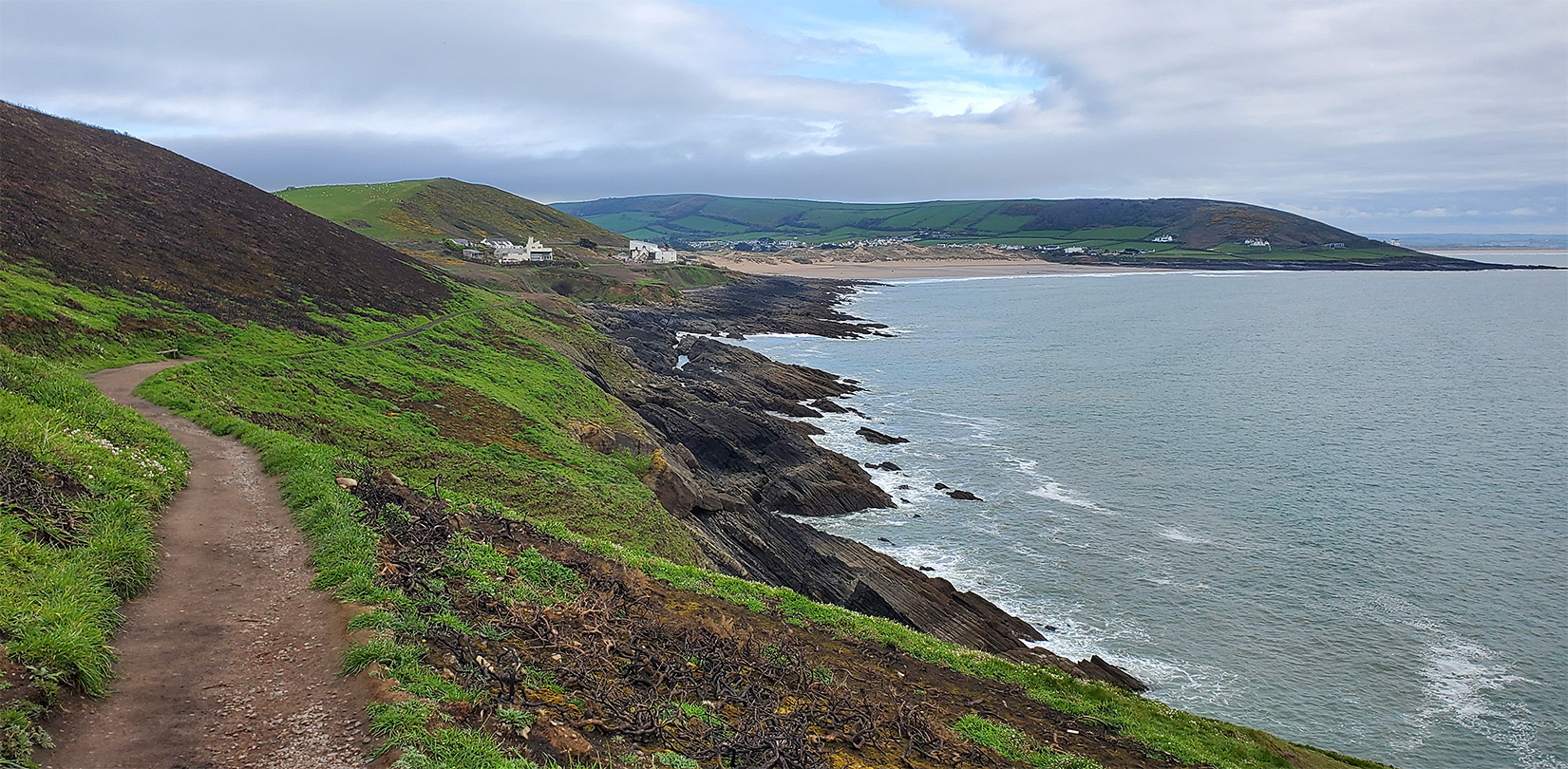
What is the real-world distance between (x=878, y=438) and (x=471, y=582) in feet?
133

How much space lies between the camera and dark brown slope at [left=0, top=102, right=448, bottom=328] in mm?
35281

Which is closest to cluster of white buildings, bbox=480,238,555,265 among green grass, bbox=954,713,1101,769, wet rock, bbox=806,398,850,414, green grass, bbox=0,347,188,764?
wet rock, bbox=806,398,850,414

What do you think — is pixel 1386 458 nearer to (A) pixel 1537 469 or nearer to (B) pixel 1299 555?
(A) pixel 1537 469

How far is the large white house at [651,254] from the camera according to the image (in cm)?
15175

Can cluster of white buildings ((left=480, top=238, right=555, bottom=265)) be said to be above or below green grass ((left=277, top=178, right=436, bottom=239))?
below

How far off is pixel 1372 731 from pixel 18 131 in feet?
221

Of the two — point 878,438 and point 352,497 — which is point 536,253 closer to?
point 878,438

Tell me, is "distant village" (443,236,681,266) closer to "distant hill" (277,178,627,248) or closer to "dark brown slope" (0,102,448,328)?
"distant hill" (277,178,627,248)

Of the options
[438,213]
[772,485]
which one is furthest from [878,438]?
[438,213]

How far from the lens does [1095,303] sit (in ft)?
480

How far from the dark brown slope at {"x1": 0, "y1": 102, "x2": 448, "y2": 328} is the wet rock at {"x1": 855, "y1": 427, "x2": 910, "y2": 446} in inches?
1153

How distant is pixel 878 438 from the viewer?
51.9 m

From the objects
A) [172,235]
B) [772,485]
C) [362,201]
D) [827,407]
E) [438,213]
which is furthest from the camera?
[438,213]

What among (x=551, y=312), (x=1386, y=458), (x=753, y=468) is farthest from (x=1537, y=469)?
(x=551, y=312)
